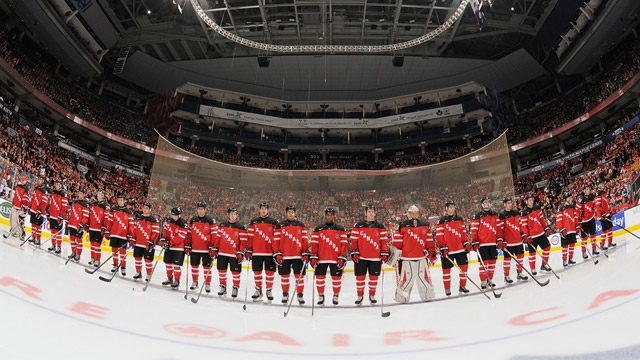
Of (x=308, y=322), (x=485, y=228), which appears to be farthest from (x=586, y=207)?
(x=308, y=322)

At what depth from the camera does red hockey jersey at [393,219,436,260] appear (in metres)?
7.23

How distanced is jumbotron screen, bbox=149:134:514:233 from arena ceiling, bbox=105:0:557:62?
37.1 feet

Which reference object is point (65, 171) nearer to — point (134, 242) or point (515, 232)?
point (134, 242)

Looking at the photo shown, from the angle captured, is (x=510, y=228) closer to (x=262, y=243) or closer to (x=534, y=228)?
(x=534, y=228)

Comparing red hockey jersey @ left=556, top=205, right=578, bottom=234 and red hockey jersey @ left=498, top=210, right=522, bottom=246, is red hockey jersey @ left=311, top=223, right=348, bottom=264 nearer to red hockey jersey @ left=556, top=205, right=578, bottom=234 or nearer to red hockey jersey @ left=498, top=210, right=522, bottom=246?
red hockey jersey @ left=498, top=210, right=522, bottom=246

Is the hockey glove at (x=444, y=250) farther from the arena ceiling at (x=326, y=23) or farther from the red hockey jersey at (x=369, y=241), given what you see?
the arena ceiling at (x=326, y=23)

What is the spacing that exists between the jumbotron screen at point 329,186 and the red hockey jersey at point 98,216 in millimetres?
3025

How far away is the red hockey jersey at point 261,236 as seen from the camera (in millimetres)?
7500

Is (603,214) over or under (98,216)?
over

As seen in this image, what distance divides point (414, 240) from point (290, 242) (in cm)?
229

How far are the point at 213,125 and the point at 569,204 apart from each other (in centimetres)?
2808

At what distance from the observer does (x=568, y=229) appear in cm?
910

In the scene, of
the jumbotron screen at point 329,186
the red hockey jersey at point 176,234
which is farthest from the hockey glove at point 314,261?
the jumbotron screen at point 329,186

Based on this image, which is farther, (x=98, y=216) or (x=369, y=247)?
(x=98, y=216)
